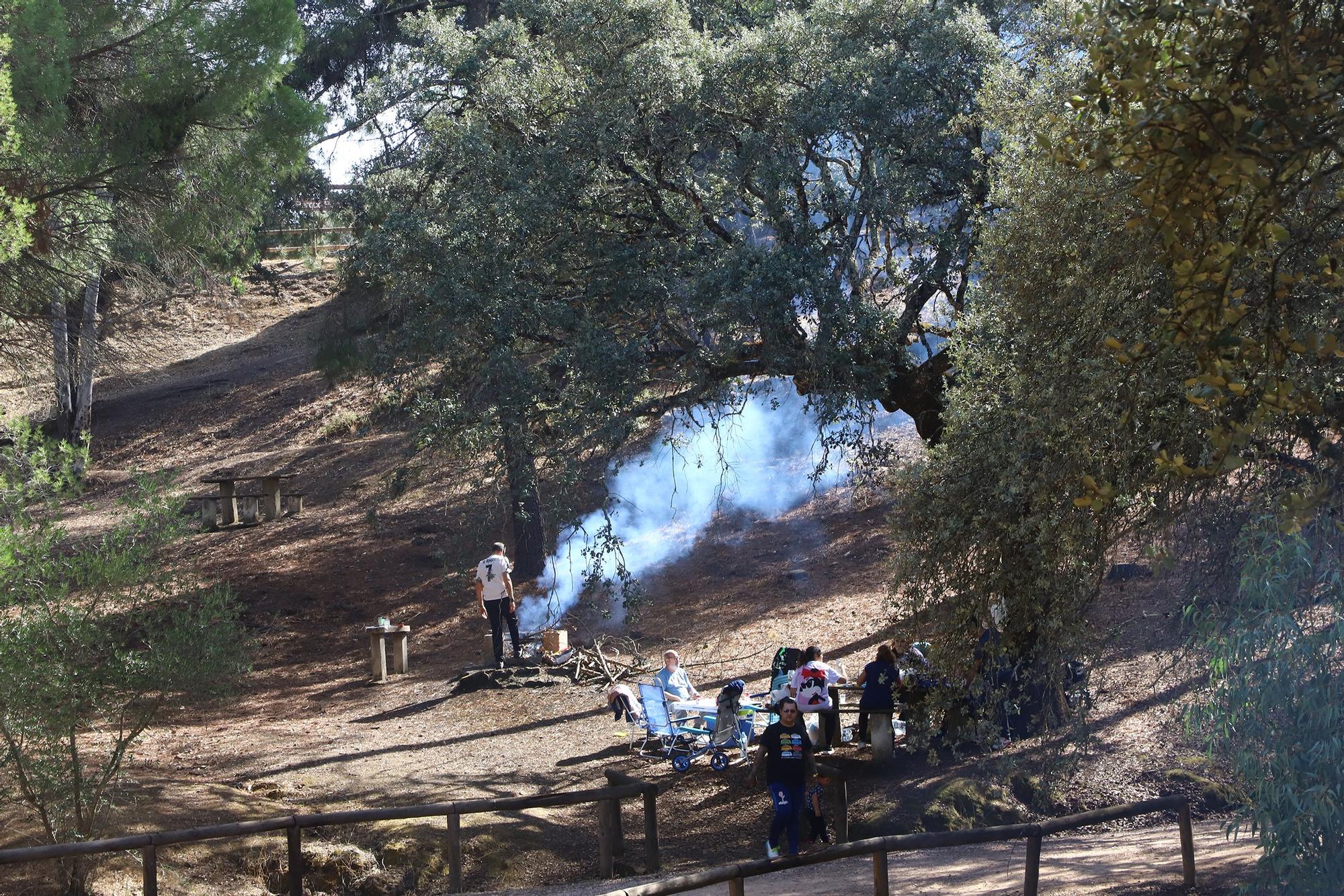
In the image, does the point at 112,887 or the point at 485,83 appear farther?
the point at 485,83

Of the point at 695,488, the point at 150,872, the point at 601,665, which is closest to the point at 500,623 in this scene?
the point at 601,665

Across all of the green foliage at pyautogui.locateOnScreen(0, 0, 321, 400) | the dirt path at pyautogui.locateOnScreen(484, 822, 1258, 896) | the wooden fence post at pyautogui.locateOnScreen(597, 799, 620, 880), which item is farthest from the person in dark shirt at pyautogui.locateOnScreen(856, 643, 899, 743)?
the green foliage at pyautogui.locateOnScreen(0, 0, 321, 400)

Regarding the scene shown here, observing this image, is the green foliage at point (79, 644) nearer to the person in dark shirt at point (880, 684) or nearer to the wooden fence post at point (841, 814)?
the wooden fence post at point (841, 814)

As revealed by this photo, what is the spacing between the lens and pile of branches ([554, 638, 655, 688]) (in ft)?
52.2

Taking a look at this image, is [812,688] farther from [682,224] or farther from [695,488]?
[695,488]

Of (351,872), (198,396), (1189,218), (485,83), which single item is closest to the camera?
(1189,218)

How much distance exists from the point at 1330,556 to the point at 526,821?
7900mm

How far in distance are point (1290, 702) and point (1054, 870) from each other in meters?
3.86

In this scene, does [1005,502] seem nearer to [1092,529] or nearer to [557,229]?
[1092,529]

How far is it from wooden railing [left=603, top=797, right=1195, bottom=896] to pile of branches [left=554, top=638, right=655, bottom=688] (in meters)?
9.24

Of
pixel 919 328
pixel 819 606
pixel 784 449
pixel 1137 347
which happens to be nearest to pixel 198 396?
pixel 784 449

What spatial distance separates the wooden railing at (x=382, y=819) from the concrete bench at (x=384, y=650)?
7012 millimetres

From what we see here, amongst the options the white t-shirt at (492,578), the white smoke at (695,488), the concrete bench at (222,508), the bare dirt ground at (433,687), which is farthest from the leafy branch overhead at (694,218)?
the concrete bench at (222,508)

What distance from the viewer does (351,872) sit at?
31.8 ft
